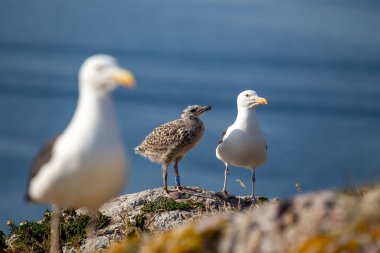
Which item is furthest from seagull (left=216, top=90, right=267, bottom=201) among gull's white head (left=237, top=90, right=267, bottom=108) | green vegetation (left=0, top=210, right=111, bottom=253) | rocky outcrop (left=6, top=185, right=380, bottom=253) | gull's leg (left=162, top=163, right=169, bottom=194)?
rocky outcrop (left=6, top=185, right=380, bottom=253)

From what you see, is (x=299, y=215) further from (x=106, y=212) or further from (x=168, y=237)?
(x=106, y=212)

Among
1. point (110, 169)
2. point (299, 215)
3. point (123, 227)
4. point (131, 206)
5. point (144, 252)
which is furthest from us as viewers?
point (131, 206)

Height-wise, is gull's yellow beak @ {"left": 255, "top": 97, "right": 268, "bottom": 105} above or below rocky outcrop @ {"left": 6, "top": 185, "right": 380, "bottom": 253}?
above

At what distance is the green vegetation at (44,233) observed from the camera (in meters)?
13.1

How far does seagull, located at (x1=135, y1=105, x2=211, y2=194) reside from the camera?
1479cm

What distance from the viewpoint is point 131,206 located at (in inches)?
582

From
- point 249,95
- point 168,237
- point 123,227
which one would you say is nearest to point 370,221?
point 168,237

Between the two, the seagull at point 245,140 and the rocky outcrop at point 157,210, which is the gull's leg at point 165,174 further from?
the seagull at point 245,140

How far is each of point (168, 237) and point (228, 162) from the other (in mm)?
9449

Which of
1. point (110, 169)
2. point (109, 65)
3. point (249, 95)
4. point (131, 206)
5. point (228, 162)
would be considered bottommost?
point (110, 169)

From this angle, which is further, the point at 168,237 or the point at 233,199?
the point at 233,199

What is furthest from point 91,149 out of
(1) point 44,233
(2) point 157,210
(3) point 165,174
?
(3) point 165,174

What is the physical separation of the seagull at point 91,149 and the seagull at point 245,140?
7486 mm

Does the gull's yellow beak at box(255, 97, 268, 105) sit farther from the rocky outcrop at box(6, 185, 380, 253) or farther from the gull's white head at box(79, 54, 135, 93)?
the rocky outcrop at box(6, 185, 380, 253)
